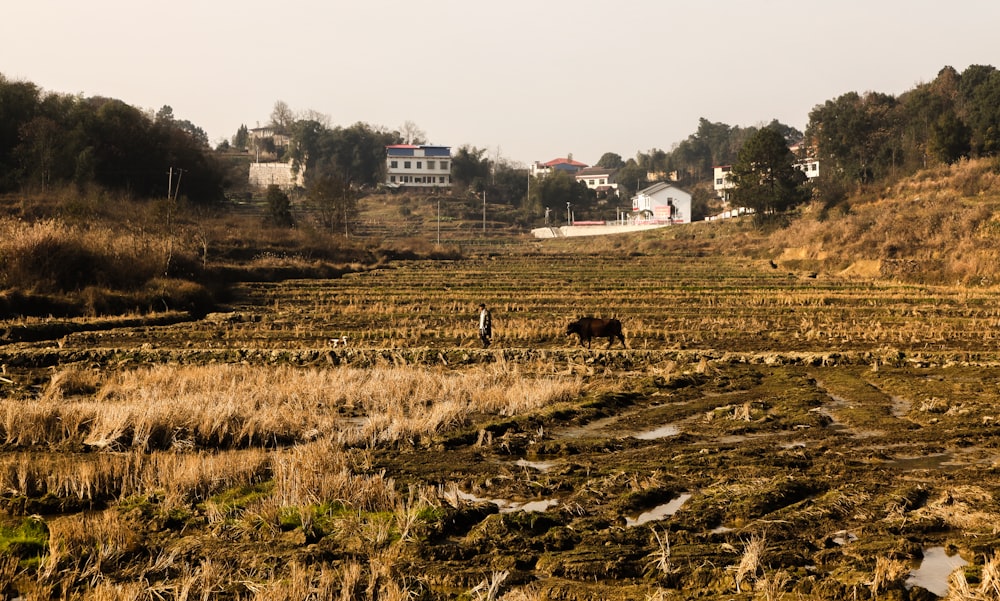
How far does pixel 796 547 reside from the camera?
757cm

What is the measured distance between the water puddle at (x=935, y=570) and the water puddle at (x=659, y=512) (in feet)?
7.47

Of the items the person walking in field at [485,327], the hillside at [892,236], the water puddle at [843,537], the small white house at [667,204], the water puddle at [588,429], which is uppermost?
the small white house at [667,204]

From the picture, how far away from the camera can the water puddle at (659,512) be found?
8539 millimetres

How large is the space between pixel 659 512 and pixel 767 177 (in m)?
70.0

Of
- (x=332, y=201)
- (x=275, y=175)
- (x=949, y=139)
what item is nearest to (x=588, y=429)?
(x=949, y=139)

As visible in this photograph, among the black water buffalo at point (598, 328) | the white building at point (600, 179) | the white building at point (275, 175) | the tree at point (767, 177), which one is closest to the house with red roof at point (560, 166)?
the white building at point (600, 179)

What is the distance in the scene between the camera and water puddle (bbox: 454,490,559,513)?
905 centimetres

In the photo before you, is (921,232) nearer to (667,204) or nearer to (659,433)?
(659,433)

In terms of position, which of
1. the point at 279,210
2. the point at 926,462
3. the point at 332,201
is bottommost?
the point at 926,462

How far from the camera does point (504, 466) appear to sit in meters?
10.8

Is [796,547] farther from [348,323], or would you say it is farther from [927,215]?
[927,215]

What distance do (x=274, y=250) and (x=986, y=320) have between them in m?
42.0

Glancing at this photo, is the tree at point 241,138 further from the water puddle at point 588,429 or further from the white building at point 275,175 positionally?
the water puddle at point 588,429

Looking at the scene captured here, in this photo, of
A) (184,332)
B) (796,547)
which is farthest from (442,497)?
(184,332)
